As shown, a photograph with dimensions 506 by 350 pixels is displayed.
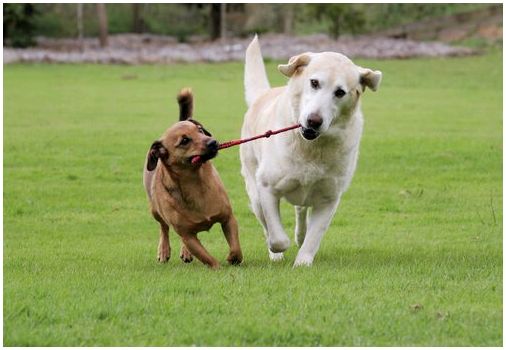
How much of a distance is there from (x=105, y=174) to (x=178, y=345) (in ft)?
35.2

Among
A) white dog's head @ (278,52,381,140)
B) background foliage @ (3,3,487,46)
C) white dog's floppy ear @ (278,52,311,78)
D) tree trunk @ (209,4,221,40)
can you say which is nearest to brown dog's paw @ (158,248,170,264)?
white dog's head @ (278,52,381,140)

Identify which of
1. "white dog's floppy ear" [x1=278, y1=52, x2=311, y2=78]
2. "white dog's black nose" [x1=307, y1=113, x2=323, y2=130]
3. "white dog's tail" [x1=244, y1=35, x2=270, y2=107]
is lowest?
"white dog's tail" [x1=244, y1=35, x2=270, y2=107]

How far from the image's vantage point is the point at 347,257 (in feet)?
30.6

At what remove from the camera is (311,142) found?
27.9 ft

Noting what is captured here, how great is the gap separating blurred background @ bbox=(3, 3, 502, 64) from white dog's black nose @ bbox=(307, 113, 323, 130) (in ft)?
109

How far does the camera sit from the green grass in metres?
6.19

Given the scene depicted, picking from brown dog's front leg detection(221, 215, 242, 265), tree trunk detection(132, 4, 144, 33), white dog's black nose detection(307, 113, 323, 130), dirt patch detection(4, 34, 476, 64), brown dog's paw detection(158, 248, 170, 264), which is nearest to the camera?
white dog's black nose detection(307, 113, 323, 130)

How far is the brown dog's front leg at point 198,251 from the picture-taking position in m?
8.53

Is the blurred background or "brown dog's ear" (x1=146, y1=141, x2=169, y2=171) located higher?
"brown dog's ear" (x1=146, y1=141, x2=169, y2=171)

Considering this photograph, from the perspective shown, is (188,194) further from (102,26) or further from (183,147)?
(102,26)

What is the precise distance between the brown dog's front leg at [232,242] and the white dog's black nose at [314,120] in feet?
4.10

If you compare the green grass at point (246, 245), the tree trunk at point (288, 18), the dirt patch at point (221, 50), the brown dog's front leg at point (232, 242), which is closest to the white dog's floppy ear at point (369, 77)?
the green grass at point (246, 245)

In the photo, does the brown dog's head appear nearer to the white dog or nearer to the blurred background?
the white dog

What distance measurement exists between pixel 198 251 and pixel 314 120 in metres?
1.46
